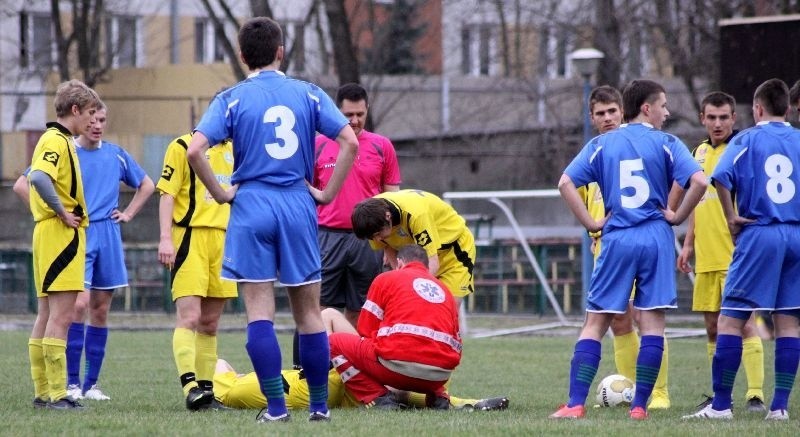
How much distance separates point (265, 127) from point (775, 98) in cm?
329

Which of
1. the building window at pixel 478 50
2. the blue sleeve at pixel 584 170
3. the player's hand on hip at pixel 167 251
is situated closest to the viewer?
the blue sleeve at pixel 584 170

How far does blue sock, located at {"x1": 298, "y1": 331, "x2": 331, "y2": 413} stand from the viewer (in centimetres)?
723

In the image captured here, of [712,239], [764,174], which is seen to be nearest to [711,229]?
[712,239]

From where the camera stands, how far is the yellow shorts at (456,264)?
9.15 m

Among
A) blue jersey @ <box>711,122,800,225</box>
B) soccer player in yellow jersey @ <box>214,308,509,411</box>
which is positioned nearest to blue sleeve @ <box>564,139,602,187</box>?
blue jersey @ <box>711,122,800,225</box>

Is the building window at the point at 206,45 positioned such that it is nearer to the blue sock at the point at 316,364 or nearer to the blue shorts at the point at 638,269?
the blue shorts at the point at 638,269

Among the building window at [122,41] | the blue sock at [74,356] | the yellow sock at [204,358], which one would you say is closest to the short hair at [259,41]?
the yellow sock at [204,358]

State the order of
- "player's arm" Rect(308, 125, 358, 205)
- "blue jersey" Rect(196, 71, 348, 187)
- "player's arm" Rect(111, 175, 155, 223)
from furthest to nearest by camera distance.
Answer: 1. "player's arm" Rect(111, 175, 155, 223)
2. "player's arm" Rect(308, 125, 358, 205)
3. "blue jersey" Rect(196, 71, 348, 187)

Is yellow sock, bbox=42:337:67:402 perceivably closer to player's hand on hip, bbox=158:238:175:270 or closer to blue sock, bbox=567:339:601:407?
player's hand on hip, bbox=158:238:175:270

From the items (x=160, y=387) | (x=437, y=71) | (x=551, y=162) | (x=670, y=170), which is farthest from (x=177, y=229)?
(x=437, y=71)

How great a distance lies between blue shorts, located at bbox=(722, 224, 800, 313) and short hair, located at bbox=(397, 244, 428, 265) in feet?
6.41

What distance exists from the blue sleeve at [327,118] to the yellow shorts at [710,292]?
11.7ft

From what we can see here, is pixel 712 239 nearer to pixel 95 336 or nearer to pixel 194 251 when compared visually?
pixel 194 251

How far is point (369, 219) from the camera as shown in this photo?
26.7ft
